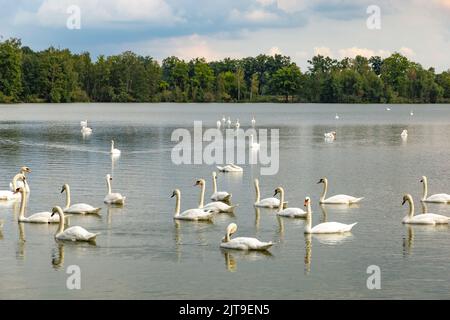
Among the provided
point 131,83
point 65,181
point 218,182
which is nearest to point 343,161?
point 218,182

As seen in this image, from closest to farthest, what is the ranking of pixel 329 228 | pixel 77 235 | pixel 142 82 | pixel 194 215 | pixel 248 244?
pixel 248 244
pixel 77 235
pixel 329 228
pixel 194 215
pixel 142 82

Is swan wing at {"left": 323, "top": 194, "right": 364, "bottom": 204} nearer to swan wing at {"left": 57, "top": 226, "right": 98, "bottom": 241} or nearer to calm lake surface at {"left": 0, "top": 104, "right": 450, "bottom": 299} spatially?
calm lake surface at {"left": 0, "top": 104, "right": 450, "bottom": 299}

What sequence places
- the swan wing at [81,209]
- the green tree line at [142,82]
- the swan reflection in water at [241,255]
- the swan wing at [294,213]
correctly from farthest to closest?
1. the green tree line at [142,82]
2. the swan wing at [81,209]
3. the swan wing at [294,213]
4. the swan reflection in water at [241,255]

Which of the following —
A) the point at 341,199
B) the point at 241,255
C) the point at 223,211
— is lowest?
the point at 241,255

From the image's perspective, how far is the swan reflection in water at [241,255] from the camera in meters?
20.1

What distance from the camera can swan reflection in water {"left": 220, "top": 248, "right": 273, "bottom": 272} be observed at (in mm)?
20123

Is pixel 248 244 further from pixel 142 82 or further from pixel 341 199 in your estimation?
pixel 142 82

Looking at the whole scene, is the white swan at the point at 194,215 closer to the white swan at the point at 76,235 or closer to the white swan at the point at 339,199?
the white swan at the point at 76,235

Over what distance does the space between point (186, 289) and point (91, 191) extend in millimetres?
14539

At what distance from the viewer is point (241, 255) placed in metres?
20.6

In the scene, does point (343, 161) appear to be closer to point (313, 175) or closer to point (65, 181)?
point (313, 175)

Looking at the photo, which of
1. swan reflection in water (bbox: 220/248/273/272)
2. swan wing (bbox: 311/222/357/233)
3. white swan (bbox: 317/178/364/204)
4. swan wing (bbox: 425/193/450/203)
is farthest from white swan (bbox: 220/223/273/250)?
swan wing (bbox: 425/193/450/203)

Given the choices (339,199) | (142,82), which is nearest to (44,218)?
(339,199)

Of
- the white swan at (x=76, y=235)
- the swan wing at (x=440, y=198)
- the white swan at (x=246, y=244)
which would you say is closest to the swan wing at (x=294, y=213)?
the white swan at (x=246, y=244)
